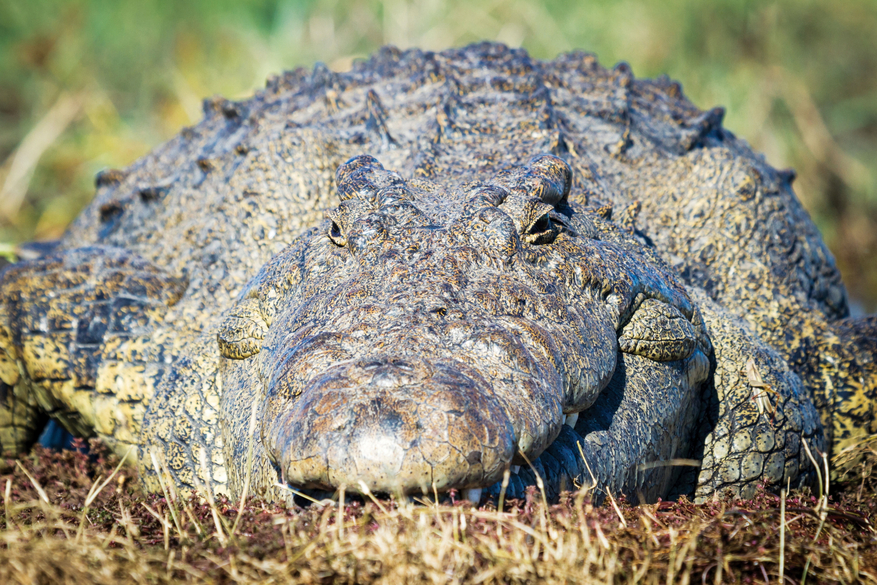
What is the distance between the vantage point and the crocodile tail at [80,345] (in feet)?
14.6

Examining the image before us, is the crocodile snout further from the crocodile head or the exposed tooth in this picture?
the exposed tooth

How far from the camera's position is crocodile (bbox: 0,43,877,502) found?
8.01 feet

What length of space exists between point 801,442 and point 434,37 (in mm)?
7065

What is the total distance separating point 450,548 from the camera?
7.40 ft

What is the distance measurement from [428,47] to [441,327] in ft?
25.1

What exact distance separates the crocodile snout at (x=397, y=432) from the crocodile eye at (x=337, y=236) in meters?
0.97

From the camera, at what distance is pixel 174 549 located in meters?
2.46

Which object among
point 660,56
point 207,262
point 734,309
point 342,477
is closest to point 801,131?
point 660,56

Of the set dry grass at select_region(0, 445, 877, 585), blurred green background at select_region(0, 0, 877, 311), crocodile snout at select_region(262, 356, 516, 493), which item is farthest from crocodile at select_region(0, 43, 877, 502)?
blurred green background at select_region(0, 0, 877, 311)

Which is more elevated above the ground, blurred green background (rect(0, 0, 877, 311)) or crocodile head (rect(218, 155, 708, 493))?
blurred green background (rect(0, 0, 877, 311))

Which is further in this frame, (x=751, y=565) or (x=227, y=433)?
(x=227, y=433)

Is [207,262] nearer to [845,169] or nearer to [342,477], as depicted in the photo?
[342,477]

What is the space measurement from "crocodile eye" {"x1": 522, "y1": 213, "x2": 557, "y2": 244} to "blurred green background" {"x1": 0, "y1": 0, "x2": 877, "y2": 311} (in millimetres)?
6485

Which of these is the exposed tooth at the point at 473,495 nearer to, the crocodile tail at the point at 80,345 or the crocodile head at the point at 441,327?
the crocodile head at the point at 441,327
